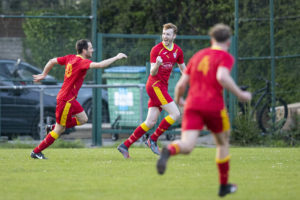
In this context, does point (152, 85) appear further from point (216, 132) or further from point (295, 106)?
point (295, 106)

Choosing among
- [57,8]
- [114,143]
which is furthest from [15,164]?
[57,8]

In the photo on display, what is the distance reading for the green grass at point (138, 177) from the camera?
6.46 metres

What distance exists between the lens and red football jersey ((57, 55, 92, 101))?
942cm

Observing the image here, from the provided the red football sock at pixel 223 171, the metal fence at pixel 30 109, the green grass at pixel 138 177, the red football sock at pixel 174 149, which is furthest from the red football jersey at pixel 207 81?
the metal fence at pixel 30 109

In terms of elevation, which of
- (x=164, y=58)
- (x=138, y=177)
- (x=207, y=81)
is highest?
(x=164, y=58)

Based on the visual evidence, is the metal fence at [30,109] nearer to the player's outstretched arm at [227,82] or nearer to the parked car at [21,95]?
the parked car at [21,95]

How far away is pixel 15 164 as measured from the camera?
9.17 meters

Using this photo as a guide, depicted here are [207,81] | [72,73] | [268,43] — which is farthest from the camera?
[268,43]

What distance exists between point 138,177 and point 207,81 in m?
1.96

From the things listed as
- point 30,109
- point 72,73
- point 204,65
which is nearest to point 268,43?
point 30,109

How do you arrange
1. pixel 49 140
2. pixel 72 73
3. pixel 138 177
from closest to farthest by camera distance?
pixel 138 177 → pixel 72 73 → pixel 49 140

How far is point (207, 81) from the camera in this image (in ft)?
20.4

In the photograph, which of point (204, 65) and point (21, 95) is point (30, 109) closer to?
point (21, 95)

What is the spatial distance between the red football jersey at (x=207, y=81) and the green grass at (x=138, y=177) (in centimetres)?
91
